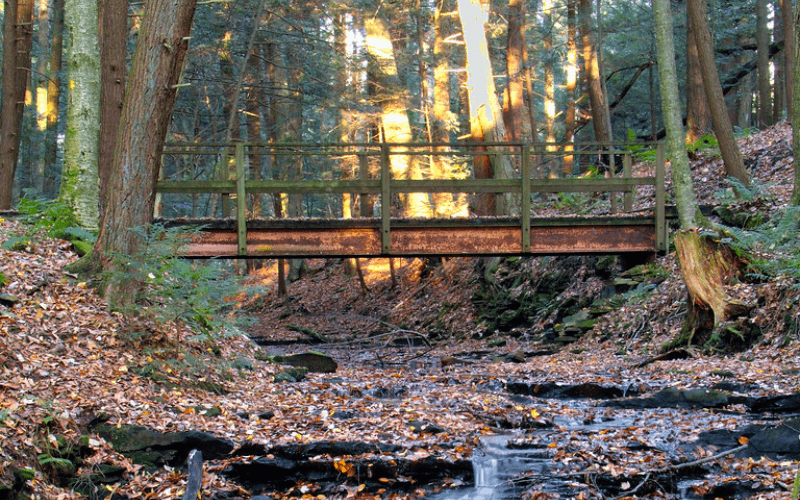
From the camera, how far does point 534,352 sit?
43.8ft

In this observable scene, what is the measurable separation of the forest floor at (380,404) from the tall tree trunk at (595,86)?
739cm

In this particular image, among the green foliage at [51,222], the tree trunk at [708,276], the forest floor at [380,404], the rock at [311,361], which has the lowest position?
the rock at [311,361]

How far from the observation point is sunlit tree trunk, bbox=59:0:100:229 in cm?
1047

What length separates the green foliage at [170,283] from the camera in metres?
8.26

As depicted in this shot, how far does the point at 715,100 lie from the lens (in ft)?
47.6

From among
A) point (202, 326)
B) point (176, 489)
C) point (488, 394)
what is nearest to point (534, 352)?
point (488, 394)

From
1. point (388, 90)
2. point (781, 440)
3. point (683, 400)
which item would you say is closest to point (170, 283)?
point (683, 400)

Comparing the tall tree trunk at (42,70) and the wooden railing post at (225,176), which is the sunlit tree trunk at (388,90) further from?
the tall tree trunk at (42,70)

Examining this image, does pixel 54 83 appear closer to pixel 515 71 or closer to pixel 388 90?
pixel 388 90

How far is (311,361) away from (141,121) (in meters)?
4.75

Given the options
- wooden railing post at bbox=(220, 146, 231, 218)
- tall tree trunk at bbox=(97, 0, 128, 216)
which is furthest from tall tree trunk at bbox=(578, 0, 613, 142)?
tall tree trunk at bbox=(97, 0, 128, 216)

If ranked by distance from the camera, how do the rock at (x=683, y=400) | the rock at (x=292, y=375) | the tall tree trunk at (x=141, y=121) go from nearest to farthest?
the rock at (x=683, y=400) → the tall tree trunk at (x=141, y=121) → the rock at (x=292, y=375)

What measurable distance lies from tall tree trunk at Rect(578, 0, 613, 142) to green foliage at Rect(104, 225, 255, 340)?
14.5 m

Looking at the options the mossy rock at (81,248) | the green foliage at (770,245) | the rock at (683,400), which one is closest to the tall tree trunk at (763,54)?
the green foliage at (770,245)
